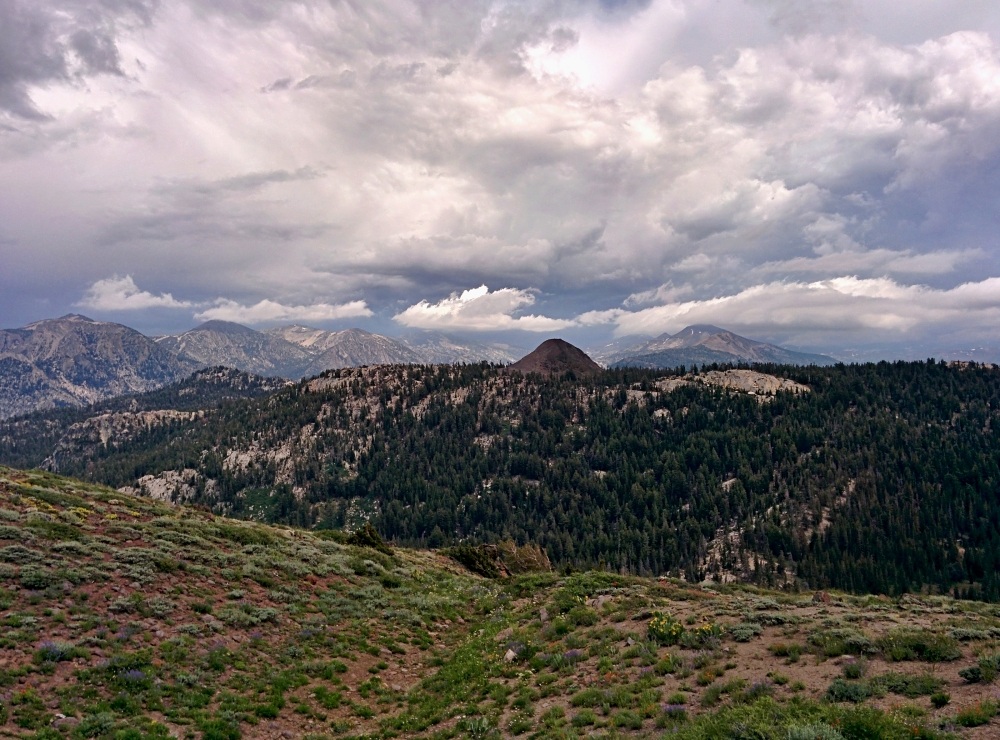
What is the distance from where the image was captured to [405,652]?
3319 centimetres

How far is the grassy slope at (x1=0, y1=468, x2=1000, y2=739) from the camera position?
59.0 feet

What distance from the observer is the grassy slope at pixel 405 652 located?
17984 millimetres

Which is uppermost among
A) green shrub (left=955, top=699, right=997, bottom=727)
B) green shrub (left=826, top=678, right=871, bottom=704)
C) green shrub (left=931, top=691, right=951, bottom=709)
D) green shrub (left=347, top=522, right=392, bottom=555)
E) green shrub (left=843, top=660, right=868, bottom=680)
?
green shrub (left=955, top=699, right=997, bottom=727)

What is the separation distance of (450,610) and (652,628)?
20966 millimetres

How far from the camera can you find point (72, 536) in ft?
117

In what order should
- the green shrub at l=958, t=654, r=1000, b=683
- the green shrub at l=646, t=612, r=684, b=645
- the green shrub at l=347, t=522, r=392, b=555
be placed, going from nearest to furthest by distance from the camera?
the green shrub at l=958, t=654, r=1000, b=683 → the green shrub at l=646, t=612, r=684, b=645 → the green shrub at l=347, t=522, r=392, b=555

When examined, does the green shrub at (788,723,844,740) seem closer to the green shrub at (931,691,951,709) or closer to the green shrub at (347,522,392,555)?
the green shrub at (931,691,951,709)

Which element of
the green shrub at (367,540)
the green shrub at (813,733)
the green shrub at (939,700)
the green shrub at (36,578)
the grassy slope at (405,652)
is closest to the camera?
the green shrub at (813,733)

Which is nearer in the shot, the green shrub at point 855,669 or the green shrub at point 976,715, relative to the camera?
the green shrub at point 976,715

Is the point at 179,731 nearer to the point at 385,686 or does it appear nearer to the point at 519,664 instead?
the point at 385,686

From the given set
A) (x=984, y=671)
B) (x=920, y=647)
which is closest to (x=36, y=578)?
(x=984, y=671)

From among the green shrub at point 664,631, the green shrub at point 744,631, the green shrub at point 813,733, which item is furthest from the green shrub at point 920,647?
the green shrub at point 813,733

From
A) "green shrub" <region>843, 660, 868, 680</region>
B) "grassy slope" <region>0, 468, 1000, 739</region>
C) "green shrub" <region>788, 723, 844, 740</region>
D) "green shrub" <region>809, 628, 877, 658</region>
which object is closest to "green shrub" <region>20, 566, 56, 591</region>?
"grassy slope" <region>0, 468, 1000, 739</region>

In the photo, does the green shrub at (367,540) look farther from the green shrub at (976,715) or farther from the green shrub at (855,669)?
the green shrub at (976,715)
